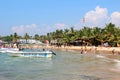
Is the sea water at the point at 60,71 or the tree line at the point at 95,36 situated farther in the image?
the tree line at the point at 95,36

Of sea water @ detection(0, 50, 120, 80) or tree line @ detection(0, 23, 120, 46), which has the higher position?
tree line @ detection(0, 23, 120, 46)

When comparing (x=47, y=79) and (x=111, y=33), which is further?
(x=111, y=33)

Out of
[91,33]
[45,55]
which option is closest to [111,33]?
[91,33]

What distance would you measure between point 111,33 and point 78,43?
34.3m

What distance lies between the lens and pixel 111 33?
9631 cm

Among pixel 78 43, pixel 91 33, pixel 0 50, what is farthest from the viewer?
pixel 78 43

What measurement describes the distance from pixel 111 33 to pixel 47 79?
73.3 metres

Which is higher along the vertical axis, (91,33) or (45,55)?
(91,33)

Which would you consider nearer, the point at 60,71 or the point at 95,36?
the point at 60,71

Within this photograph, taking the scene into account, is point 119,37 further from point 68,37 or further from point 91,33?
point 68,37

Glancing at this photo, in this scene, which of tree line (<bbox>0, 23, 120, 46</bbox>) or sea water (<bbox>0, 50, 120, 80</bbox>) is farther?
tree line (<bbox>0, 23, 120, 46</bbox>)

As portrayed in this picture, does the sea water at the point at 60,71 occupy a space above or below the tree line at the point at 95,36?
below

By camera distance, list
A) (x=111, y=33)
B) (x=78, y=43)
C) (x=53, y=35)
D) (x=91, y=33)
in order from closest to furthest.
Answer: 1. (x=111, y=33)
2. (x=91, y=33)
3. (x=78, y=43)
4. (x=53, y=35)

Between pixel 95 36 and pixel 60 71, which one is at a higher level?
pixel 95 36
